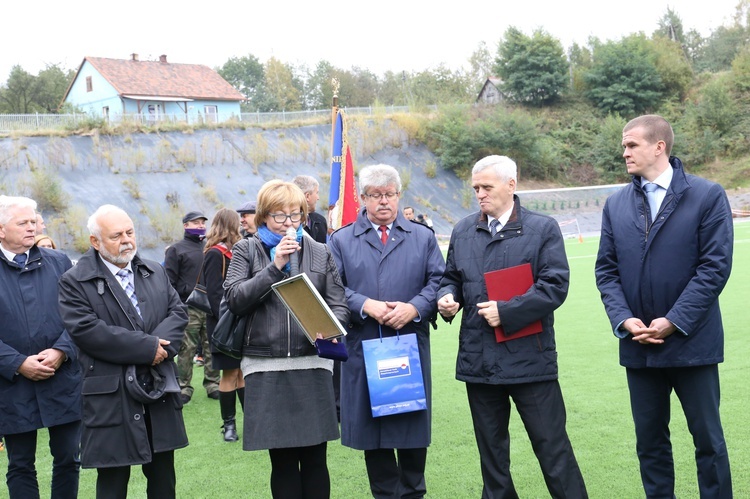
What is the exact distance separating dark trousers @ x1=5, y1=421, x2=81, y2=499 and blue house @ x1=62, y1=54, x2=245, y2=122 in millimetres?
44448

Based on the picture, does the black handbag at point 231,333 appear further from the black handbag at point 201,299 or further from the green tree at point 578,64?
the green tree at point 578,64

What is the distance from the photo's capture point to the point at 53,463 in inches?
161

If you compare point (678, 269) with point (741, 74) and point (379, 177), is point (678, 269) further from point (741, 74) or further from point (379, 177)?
point (741, 74)

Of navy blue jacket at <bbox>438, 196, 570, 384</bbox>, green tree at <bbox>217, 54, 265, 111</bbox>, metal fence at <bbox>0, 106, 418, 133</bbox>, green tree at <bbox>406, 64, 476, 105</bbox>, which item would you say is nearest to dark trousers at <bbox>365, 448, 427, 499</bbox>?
navy blue jacket at <bbox>438, 196, 570, 384</bbox>

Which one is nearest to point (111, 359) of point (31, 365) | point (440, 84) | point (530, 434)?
point (31, 365)

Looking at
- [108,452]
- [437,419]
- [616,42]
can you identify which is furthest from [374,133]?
[108,452]

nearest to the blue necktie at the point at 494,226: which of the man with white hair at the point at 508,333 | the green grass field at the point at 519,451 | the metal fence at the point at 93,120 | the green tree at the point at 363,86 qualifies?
the man with white hair at the point at 508,333

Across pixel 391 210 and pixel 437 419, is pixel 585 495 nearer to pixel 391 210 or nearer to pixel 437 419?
pixel 391 210

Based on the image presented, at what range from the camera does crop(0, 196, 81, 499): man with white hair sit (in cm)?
388

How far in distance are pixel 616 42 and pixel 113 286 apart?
50.7 metres

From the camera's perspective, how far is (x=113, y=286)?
3.59 meters

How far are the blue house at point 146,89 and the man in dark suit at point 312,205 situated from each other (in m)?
42.2

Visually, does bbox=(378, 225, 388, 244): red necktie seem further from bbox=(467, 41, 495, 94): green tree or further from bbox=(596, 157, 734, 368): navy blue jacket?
bbox=(467, 41, 495, 94): green tree

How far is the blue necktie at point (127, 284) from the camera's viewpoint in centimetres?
369
